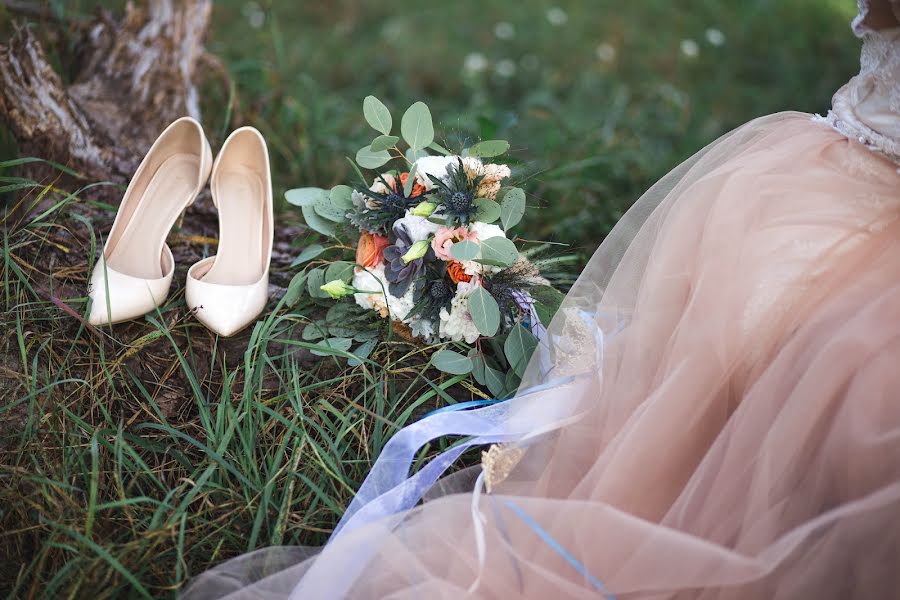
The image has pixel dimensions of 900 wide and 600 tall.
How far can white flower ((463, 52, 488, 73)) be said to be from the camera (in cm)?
327

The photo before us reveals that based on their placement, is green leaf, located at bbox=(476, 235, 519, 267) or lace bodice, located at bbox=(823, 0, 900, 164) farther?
green leaf, located at bbox=(476, 235, 519, 267)

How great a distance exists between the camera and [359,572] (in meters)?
1.21

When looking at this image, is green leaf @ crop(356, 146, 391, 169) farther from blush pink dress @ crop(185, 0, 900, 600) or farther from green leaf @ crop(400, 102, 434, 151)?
blush pink dress @ crop(185, 0, 900, 600)

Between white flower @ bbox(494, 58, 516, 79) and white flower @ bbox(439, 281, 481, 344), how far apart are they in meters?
2.14

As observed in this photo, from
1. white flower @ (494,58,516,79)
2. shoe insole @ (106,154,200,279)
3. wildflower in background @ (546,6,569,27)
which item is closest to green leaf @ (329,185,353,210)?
shoe insole @ (106,154,200,279)

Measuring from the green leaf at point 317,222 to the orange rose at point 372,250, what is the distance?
0.14m

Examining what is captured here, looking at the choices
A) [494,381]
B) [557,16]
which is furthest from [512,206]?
[557,16]

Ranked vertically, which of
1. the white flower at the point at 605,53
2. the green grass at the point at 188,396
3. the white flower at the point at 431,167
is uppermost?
the white flower at the point at 605,53

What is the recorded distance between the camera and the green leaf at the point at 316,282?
1711 mm

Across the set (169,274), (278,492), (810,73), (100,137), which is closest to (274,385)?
(278,492)

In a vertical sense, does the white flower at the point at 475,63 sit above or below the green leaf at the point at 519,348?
above

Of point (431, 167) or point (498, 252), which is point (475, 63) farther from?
point (498, 252)

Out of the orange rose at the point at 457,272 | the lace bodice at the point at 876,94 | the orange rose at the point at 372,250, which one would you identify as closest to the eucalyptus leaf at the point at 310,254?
the orange rose at the point at 372,250

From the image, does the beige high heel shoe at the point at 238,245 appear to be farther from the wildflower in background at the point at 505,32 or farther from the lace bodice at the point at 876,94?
the wildflower in background at the point at 505,32
